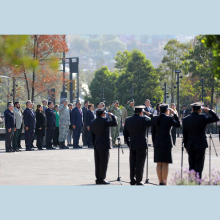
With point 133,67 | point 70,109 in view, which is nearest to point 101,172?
point 70,109

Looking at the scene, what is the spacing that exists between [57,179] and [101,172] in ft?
3.82

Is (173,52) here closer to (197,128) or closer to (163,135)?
(197,128)

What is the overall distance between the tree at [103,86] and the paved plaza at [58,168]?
60.6 meters

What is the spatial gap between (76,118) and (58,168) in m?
7.07

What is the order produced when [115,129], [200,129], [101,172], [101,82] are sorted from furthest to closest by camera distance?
1. [101,82]
2. [115,129]
3. [101,172]
4. [200,129]

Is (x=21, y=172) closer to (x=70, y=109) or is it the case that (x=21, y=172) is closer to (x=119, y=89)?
(x=70, y=109)

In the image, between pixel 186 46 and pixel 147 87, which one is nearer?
pixel 186 46

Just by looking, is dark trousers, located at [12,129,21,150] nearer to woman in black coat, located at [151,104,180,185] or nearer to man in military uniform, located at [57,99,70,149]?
man in military uniform, located at [57,99,70,149]

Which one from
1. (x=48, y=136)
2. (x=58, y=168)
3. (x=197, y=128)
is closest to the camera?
(x=197, y=128)

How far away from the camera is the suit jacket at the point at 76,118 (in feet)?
64.7

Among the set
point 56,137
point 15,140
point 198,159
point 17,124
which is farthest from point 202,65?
point 198,159

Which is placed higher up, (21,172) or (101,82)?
(101,82)

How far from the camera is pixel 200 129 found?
9.51 m

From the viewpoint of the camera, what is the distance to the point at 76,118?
19.8 m
